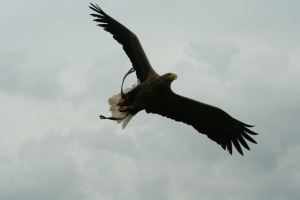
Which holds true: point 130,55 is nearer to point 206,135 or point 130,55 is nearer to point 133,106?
point 133,106

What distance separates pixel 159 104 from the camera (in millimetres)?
11578

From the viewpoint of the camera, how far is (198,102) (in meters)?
11.8

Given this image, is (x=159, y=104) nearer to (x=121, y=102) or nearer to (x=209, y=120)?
(x=121, y=102)

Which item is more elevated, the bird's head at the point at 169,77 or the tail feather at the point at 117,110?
the bird's head at the point at 169,77

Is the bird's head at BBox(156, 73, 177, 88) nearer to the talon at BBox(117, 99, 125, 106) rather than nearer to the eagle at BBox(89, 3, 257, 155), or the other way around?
the eagle at BBox(89, 3, 257, 155)

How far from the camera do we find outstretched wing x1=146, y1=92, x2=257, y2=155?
1184cm

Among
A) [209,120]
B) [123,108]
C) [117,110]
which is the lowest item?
[123,108]

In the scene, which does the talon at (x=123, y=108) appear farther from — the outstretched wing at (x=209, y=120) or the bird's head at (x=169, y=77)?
Result: the bird's head at (x=169, y=77)

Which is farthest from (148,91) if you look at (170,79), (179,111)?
(179,111)

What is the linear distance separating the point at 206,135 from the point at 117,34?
2.76m

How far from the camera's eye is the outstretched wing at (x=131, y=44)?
37.7 feet

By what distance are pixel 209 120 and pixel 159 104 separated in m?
1.22

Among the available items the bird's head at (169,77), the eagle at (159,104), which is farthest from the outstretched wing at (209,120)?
the bird's head at (169,77)

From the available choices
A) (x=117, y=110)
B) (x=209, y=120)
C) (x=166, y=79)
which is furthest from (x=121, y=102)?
(x=209, y=120)
